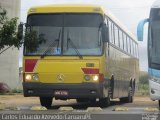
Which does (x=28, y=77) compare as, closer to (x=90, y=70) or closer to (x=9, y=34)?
(x=90, y=70)

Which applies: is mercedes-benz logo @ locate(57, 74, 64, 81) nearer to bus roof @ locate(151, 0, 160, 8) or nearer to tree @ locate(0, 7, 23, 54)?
tree @ locate(0, 7, 23, 54)

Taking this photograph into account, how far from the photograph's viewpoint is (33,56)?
19328 millimetres

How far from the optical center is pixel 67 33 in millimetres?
19312

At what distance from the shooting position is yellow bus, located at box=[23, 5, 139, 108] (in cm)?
1897

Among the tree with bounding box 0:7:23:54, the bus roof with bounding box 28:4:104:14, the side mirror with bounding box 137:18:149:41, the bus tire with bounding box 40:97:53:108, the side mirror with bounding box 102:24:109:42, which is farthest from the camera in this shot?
the tree with bounding box 0:7:23:54

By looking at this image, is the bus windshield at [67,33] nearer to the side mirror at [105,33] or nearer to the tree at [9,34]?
the side mirror at [105,33]

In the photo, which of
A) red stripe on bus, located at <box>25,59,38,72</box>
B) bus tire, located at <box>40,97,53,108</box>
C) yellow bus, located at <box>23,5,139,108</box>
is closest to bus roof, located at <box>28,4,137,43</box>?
yellow bus, located at <box>23,5,139,108</box>

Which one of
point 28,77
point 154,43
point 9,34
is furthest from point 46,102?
point 154,43

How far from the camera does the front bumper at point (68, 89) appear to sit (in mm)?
18875

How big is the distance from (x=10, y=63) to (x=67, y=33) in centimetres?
3578

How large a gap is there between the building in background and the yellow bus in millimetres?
34649

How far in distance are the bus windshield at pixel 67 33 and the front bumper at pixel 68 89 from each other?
3.58 feet

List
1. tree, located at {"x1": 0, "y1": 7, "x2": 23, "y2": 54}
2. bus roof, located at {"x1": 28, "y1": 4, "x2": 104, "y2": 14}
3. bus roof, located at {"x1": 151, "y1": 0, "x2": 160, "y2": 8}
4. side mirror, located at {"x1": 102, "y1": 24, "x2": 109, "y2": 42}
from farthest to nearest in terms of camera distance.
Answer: tree, located at {"x1": 0, "y1": 7, "x2": 23, "y2": 54} → bus roof, located at {"x1": 151, "y1": 0, "x2": 160, "y2": 8} → bus roof, located at {"x1": 28, "y1": 4, "x2": 104, "y2": 14} → side mirror, located at {"x1": 102, "y1": 24, "x2": 109, "y2": 42}

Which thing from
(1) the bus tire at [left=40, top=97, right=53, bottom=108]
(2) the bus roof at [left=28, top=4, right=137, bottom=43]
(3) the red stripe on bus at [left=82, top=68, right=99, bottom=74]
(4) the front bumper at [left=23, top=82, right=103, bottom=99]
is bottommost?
(1) the bus tire at [left=40, top=97, right=53, bottom=108]
